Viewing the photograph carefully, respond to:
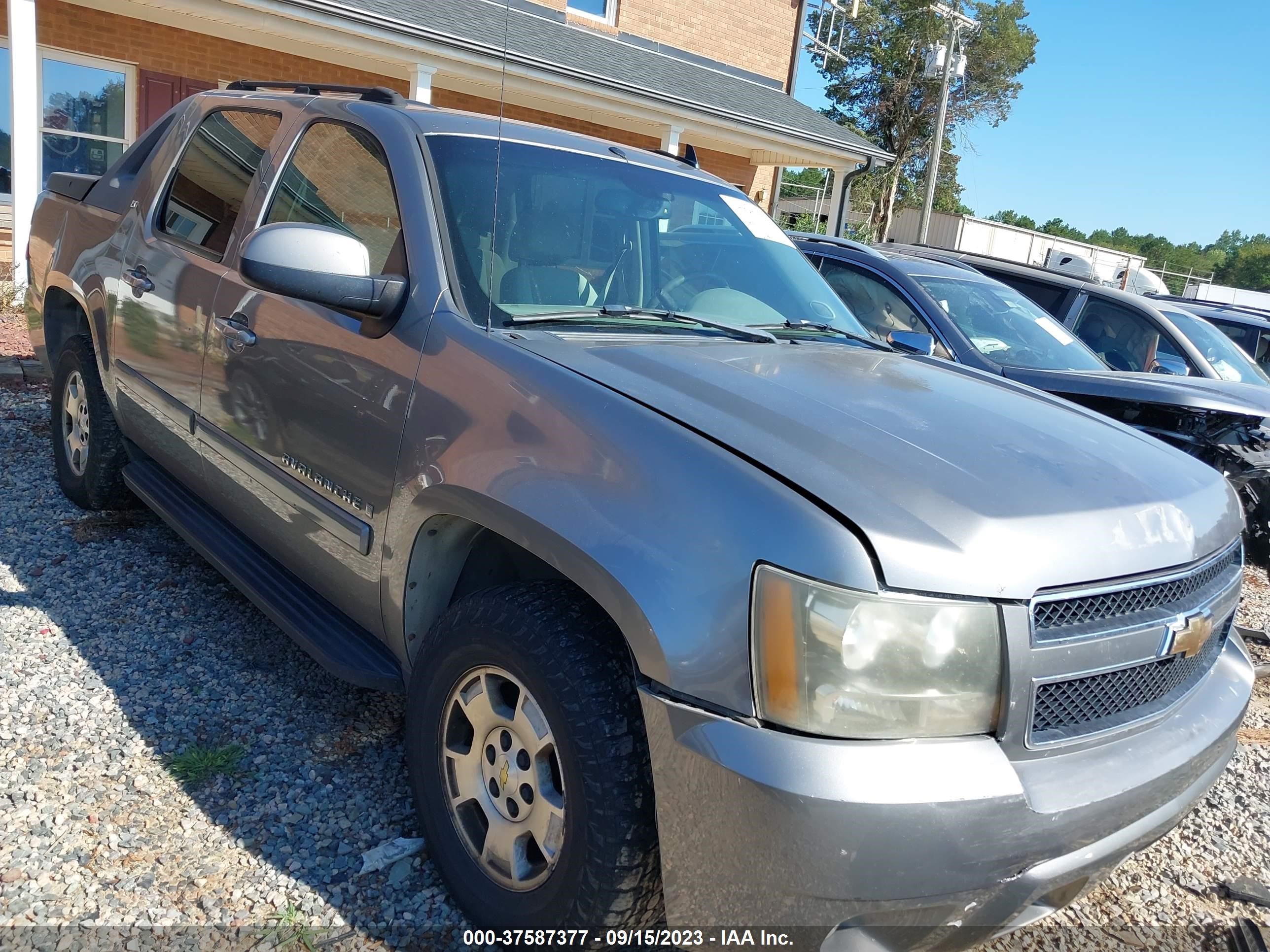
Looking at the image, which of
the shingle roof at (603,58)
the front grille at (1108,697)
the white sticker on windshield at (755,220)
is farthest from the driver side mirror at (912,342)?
the shingle roof at (603,58)

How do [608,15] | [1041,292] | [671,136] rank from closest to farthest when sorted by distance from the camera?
[1041,292]
[671,136]
[608,15]

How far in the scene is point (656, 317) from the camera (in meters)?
2.77

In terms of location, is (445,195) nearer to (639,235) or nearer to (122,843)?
(639,235)

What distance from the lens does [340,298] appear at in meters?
2.51

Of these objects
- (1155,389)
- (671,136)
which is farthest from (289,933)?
(671,136)

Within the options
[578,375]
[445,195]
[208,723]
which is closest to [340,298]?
[445,195]

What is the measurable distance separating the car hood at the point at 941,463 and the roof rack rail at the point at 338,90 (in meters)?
1.27

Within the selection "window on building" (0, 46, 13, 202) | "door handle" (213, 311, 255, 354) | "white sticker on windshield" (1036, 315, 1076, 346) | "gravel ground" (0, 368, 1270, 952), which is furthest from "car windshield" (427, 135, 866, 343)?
"window on building" (0, 46, 13, 202)

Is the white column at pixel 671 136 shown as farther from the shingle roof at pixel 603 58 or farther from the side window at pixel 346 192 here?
the side window at pixel 346 192

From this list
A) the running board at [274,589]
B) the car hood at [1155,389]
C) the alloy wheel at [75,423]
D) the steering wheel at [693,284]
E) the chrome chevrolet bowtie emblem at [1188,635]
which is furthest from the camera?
the car hood at [1155,389]

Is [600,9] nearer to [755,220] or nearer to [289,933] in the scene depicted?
[755,220]

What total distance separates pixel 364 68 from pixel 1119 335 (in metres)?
9.51

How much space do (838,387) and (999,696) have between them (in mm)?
910

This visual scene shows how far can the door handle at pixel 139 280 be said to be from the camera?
12.1ft
